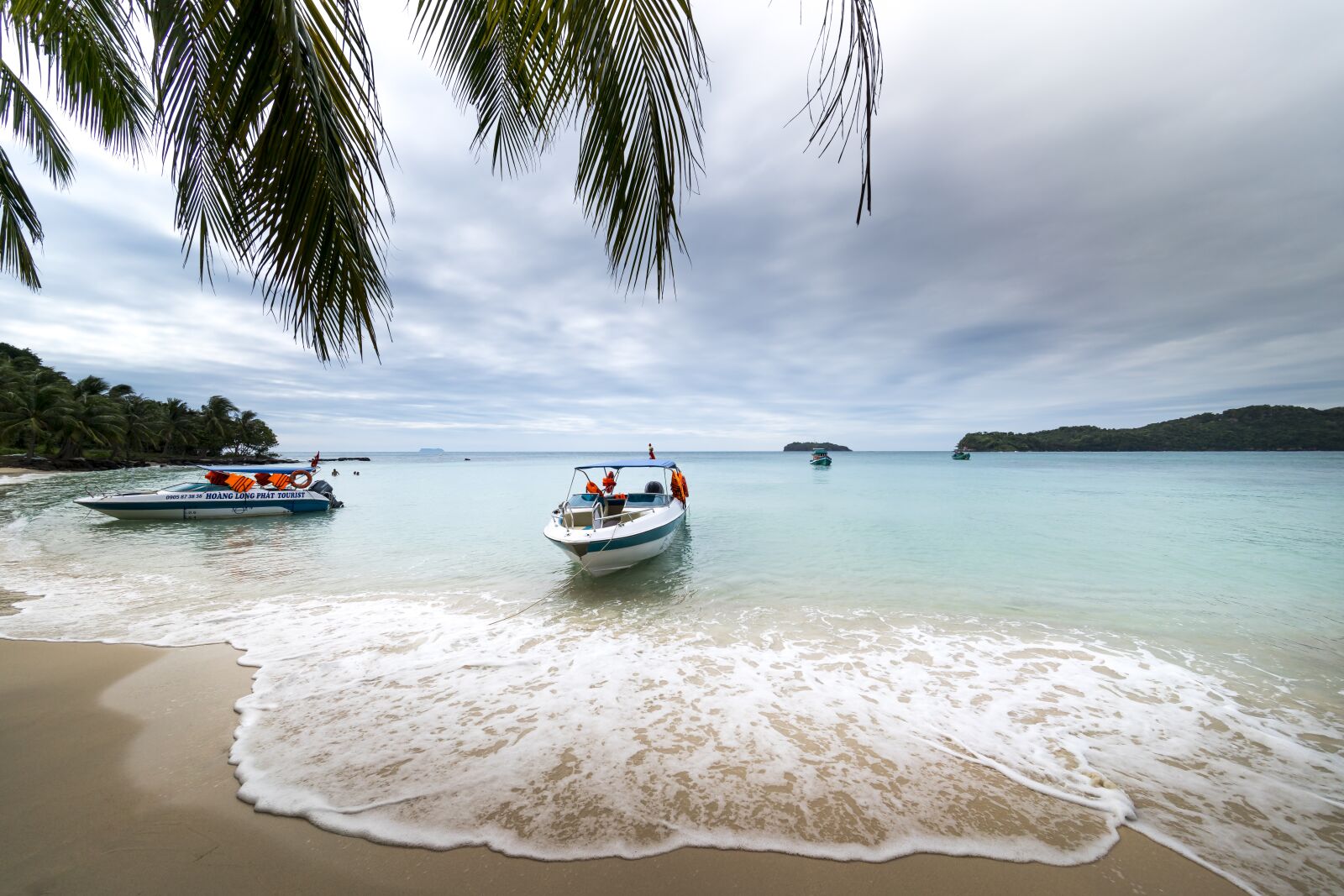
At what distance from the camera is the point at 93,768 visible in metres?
3.33

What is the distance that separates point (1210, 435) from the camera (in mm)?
96750

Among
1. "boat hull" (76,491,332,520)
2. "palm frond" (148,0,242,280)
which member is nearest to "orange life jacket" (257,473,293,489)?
"boat hull" (76,491,332,520)

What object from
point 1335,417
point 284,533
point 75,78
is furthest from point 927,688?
point 1335,417

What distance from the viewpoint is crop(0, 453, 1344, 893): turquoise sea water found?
308cm

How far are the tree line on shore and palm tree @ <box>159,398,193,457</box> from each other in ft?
0.27

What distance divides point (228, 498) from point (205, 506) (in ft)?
2.55

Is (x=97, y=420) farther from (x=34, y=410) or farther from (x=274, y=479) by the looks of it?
(x=274, y=479)

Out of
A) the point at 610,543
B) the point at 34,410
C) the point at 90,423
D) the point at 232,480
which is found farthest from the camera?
the point at 90,423

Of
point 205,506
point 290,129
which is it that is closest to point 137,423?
point 205,506

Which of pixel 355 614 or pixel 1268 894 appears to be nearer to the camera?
pixel 1268 894

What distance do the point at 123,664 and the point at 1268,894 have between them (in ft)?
33.1

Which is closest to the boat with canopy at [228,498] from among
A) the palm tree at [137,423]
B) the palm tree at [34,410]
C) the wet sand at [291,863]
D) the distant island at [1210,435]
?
the wet sand at [291,863]

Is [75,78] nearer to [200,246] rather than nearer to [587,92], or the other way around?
[200,246]

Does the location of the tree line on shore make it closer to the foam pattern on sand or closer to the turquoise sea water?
the turquoise sea water
